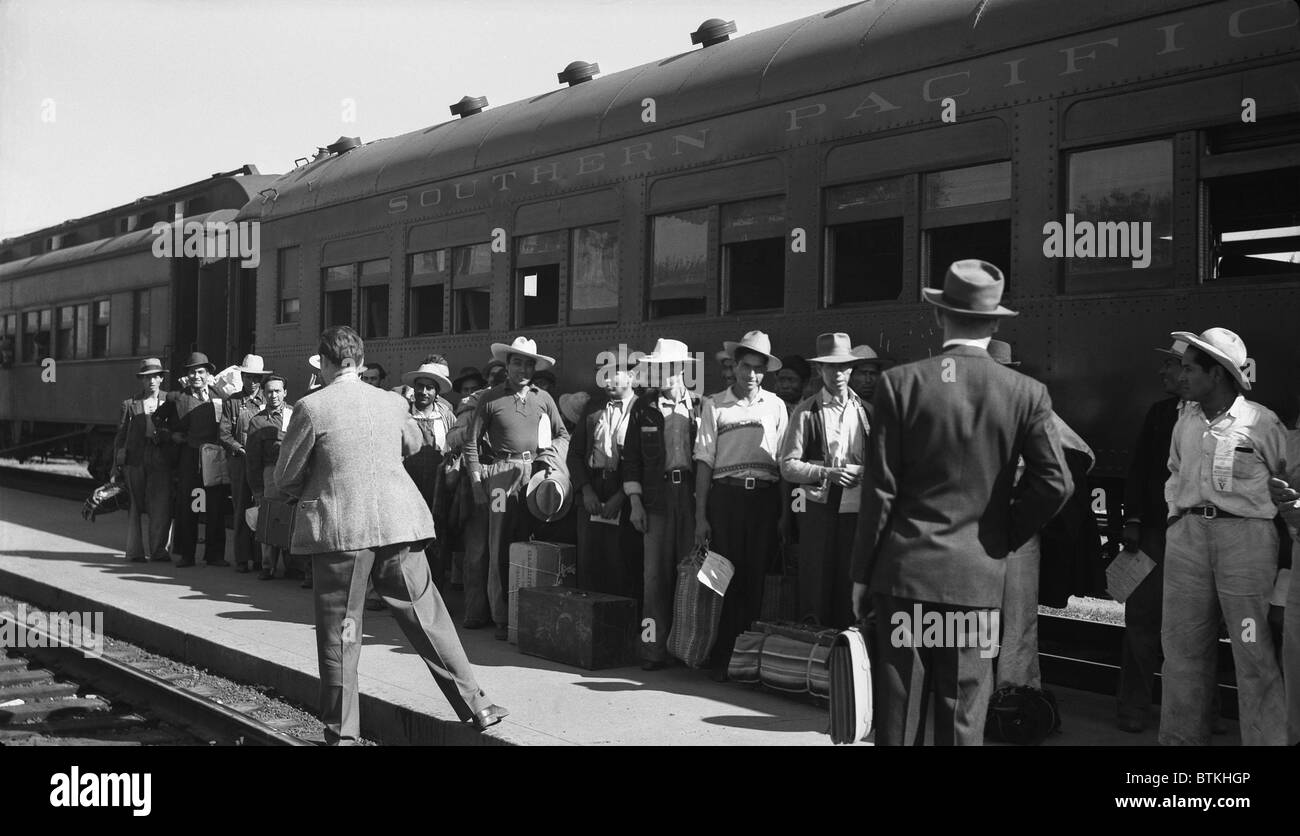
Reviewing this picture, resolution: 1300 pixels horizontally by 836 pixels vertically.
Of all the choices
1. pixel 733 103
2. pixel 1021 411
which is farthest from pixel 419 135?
pixel 1021 411

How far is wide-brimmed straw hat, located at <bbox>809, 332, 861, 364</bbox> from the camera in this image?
20.9 feet

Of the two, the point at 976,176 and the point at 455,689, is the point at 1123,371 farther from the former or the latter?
the point at 455,689

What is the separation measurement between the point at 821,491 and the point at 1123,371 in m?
1.57

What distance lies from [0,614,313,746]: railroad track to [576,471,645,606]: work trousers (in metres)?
2.27

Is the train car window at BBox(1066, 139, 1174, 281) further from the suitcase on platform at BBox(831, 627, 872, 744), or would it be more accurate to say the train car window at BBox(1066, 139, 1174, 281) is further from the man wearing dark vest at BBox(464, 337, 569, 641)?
the man wearing dark vest at BBox(464, 337, 569, 641)

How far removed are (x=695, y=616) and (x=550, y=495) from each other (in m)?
1.41

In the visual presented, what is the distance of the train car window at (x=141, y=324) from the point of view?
16.5 m

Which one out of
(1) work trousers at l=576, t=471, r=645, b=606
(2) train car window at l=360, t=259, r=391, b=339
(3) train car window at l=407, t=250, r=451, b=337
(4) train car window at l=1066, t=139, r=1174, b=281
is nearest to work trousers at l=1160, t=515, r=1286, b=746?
(4) train car window at l=1066, t=139, r=1174, b=281

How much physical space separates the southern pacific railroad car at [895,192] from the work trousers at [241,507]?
1.76m

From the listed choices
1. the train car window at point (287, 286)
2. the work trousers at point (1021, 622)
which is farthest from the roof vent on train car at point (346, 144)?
the work trousers at point (1021, 622)

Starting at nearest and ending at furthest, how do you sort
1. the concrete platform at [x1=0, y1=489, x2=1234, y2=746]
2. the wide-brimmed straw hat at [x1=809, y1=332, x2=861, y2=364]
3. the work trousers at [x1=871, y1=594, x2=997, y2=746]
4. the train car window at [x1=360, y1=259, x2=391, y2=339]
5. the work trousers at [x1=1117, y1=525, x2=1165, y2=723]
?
the work trousers at [x1=871, y1=594, x2=997, y2=746], the concrete platform at [x1=0, y1=489, x2=1234, y2=746], the work trousers at [x1=1117, y1=525, x2=1165, y2=723], the wide-brimmed straw hat at [x1=809, y1=332, x2=861, y2=364], the train car window at [x1=360, y1=259, x2=391, y2=339]

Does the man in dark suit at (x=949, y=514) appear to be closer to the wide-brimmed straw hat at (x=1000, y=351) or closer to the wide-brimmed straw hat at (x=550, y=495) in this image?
the wide-brimmed straw hat at (x=1000, y=351)

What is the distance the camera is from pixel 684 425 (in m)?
7.16

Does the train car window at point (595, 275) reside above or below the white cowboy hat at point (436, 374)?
above
